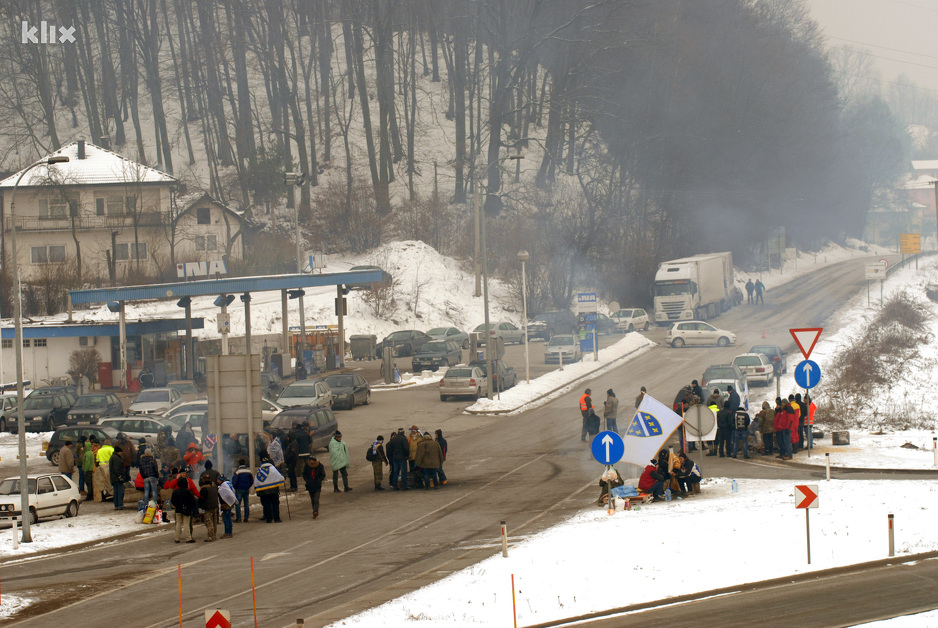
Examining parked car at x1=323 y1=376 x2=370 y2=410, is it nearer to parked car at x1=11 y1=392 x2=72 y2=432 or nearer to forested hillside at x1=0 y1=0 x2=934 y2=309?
parked car at x1=11 y1=392 x2=72 y2=432

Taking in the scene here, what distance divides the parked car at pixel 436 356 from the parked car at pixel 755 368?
52.3 feet

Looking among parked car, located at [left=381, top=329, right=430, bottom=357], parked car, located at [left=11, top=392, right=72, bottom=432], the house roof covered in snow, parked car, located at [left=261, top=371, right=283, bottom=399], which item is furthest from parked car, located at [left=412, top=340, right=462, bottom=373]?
the house roof covered in snow

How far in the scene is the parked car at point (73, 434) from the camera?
963 inches

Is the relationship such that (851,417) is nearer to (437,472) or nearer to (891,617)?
(437,472)

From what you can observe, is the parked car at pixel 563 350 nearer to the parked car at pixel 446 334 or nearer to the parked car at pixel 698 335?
the parked car at pixel 698 335

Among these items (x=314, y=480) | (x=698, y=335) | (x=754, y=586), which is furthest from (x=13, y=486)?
(x=698, y=335)

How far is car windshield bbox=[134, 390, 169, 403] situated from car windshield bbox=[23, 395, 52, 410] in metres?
2.96

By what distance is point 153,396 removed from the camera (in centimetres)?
3241

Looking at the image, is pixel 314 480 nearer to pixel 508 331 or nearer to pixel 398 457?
pixel 398 457

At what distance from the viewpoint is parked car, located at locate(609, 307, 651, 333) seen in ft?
189

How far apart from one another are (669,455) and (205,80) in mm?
80204

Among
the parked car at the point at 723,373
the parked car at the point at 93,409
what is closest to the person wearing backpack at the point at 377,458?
the parked car at the point at 93,409

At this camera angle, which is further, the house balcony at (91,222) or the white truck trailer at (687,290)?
the house balcony at (91,222)

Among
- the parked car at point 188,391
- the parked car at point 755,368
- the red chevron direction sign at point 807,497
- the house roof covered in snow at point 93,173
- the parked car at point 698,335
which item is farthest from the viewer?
the house roof covered in snow at point 93,173
